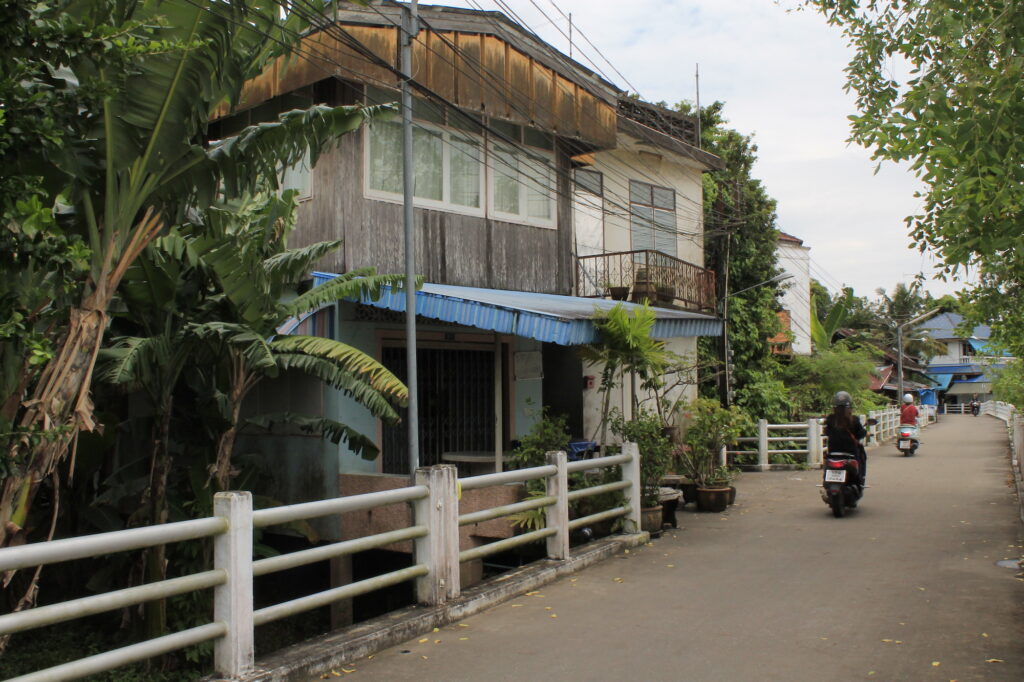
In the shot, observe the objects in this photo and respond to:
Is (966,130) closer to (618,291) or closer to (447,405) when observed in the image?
(447,405)

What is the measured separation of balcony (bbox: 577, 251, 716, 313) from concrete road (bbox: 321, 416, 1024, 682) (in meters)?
5.66

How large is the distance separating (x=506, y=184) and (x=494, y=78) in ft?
5.82

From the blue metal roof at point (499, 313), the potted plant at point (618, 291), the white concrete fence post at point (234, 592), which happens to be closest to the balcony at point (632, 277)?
the potted plant at point (618, 291)

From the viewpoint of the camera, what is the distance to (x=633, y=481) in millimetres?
10352

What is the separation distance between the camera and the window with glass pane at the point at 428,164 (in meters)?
13.0

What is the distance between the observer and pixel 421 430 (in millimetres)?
12391

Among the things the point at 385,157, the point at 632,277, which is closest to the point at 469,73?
the point at 385,157

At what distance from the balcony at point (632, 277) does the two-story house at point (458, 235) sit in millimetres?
59

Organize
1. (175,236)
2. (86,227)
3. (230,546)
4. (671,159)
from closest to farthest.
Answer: (230,546)
(86,227)
(175,236)
(671,159)

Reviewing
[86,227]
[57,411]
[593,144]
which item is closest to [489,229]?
[593,144]

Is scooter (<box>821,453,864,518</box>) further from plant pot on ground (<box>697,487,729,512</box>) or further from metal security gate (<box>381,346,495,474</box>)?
metal security gate (<box>381,346,495,474</box>)

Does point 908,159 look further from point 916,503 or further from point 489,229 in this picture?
point 916,503

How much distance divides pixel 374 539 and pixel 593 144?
10.3 m

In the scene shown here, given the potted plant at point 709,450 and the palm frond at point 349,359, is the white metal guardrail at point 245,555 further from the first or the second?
the potted plant at point 709,450
